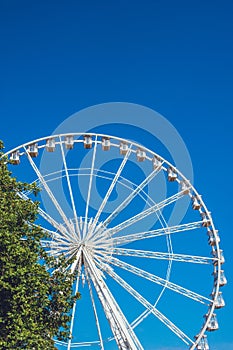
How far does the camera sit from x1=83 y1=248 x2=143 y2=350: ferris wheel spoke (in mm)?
30656

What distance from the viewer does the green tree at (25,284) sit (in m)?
22.5

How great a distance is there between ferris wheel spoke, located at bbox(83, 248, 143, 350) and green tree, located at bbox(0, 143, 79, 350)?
16.9ft

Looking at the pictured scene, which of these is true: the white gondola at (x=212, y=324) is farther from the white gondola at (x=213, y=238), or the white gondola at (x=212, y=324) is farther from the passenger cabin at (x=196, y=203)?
the passenger cabin at (x=196, y=203)

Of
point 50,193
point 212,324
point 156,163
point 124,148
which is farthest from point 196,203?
point 50,193

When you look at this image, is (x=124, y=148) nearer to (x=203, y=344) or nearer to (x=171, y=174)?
(x=171, y=174)

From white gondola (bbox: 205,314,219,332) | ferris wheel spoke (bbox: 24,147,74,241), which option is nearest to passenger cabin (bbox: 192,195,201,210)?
white gondola (bbox: 205,314,219,332)

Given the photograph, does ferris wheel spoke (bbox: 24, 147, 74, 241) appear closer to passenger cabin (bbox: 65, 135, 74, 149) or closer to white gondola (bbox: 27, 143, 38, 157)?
white gondola (bbox: 27, 143, 38, 157)

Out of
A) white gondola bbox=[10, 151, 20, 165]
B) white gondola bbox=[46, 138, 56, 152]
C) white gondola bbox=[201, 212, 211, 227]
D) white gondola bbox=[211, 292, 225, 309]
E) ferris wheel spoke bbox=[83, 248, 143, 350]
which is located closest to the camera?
ferris wheel spoke bbox=[83, 248, 143, 350]

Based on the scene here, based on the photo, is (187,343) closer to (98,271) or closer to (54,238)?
(98,271)

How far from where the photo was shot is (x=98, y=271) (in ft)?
104

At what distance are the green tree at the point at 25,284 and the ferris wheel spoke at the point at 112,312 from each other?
5.14 metres

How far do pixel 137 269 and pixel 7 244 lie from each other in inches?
415

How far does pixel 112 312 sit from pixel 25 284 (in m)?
8.77

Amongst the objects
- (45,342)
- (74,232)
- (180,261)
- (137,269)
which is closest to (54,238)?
(74,232)
